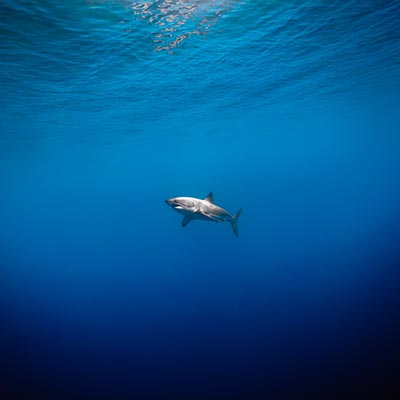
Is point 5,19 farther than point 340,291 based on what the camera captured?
No

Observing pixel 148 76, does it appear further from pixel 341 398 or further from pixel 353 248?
pixel 353 248

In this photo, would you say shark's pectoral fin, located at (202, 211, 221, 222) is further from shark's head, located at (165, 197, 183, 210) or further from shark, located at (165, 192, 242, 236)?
shark's head, located at (165, 197, 183, 210)

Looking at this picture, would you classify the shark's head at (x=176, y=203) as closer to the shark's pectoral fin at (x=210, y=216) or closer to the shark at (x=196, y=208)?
the shark at (x=196, y=208)

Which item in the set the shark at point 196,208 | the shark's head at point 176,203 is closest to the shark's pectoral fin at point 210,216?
the shark at point 196,208

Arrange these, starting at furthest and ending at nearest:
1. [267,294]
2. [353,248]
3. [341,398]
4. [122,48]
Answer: [353,248] < [267,294] < [122,48] < [341,398]

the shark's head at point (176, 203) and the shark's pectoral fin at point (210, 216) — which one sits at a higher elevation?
the shark's head at point (176, 203)

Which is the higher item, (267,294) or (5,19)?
(5,19)

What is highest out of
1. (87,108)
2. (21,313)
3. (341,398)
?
(87,108)

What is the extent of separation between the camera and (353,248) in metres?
23.5

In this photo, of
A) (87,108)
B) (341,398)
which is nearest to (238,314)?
(341,398)

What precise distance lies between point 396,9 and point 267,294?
1685 cm

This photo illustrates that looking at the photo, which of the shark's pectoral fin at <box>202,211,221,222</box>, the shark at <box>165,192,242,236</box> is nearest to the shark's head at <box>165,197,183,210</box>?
the shark at <box>165,192,242,236</box>

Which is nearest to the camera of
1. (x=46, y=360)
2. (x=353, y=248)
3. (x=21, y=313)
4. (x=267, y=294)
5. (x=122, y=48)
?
(x=122, y=48)

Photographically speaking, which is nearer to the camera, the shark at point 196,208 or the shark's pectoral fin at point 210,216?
the shark at point 196,208
